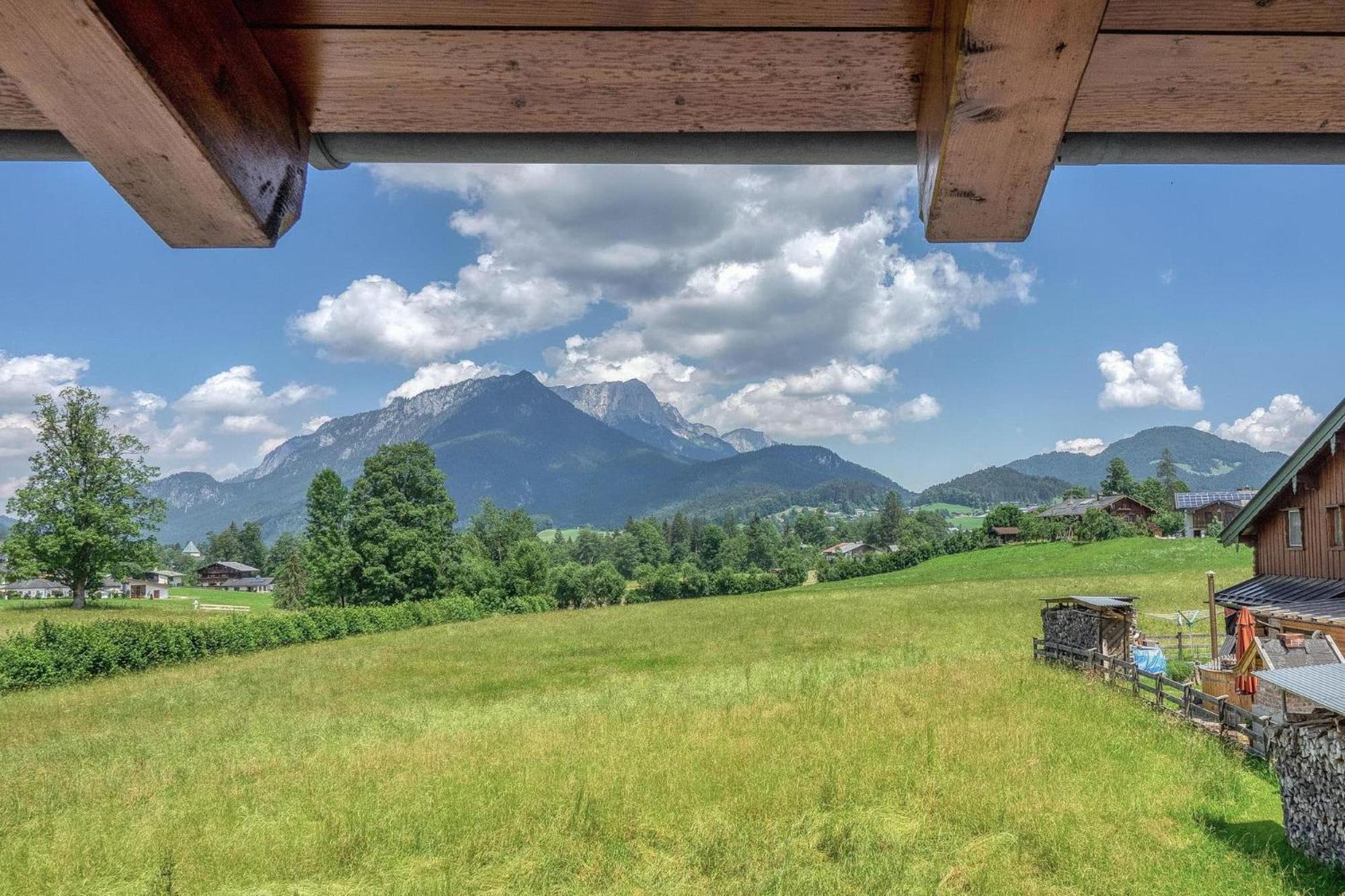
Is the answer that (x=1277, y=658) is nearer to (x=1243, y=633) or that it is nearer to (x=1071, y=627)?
(x=1243, y=633)

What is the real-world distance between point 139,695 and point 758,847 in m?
21.1

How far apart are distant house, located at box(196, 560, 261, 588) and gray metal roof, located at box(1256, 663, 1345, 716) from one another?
13949cm

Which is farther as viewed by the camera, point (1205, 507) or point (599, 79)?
point (1205, 507)

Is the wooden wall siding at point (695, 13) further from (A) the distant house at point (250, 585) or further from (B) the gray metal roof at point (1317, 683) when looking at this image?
(A) the distant house at point (250, 585)

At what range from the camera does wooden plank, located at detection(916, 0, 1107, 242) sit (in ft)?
3.54

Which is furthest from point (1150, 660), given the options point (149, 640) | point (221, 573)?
point (221, 573)

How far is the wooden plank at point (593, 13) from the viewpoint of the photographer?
1220mm

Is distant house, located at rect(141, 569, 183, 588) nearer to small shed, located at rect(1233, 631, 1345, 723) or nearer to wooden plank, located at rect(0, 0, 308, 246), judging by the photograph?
small shed, located at rect(1233, 631, 1345, 723)

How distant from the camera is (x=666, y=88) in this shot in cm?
137

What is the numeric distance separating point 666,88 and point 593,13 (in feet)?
0.63

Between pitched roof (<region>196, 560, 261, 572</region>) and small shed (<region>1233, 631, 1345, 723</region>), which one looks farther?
pitched roof (<region>196, 560, 261, 572</region>)

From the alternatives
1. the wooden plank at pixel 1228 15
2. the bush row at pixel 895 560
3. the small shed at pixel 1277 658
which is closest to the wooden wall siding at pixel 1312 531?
the small shed at pixel 1277 658

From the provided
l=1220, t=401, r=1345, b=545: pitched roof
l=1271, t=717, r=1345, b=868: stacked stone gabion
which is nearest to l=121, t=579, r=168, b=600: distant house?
l=1220, t=401, r=1345, b=545: pitched roof

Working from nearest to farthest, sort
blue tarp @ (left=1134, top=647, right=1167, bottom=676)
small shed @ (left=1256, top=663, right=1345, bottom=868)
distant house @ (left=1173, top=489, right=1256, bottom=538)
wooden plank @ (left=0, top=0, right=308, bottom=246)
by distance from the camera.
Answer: wooden plank @ (left=0, top=0, right=308, bottom=246) < small shed @ (left=1256, top=663, right=1345, bottom=868) < blue tarp @ (left=1134, top=647, right=1167, bottom=676) < distant house @ (left=1173, top=489, right=1256, bottom=538)
